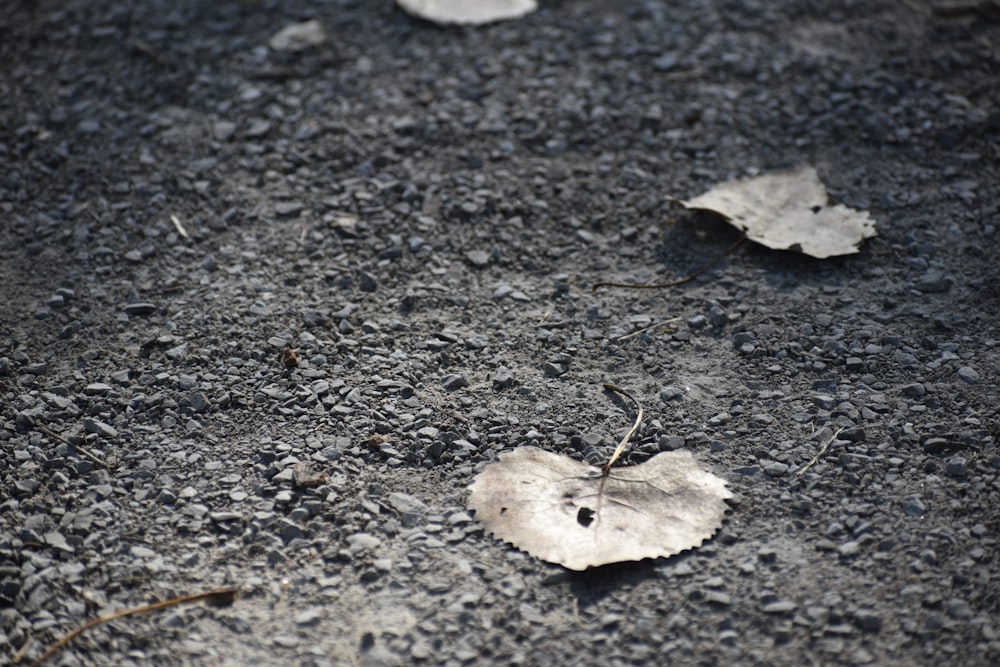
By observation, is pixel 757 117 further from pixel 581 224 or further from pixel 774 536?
pixel 774 536

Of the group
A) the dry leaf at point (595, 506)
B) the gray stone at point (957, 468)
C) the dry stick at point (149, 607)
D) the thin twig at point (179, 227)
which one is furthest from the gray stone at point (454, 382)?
the gray stone at point (957, 468)

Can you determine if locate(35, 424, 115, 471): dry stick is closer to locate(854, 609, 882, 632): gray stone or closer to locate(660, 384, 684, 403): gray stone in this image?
locate(660, 384, 684, 403): gray stone

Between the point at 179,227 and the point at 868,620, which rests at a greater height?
the point at 179,227

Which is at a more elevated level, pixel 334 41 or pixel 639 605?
pixel 334 41

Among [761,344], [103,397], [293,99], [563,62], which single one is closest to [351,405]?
[103,397]

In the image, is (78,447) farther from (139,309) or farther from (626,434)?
(626,434)

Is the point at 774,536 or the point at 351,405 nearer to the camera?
the point at 774,536

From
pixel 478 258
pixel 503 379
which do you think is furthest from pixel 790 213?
pixel 503 379
